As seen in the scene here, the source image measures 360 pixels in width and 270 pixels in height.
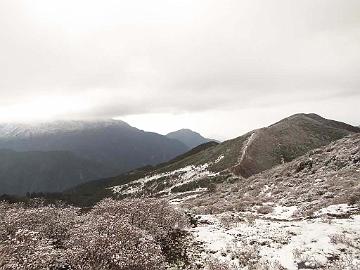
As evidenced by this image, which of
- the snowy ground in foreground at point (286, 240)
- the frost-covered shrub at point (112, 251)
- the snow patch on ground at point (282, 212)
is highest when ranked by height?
the frost-covered shrub at point (112, 251)

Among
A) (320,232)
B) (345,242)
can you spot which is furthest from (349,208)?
(345,242)

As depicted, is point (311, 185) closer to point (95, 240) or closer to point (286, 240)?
point (286, 240)

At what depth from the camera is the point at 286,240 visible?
22.5 m

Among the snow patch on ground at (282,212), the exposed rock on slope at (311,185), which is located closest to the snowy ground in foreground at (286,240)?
the snow patch on ground at (282,212)

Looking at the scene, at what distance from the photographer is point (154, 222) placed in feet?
77.2

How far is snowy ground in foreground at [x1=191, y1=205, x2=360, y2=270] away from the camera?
19.3 meters

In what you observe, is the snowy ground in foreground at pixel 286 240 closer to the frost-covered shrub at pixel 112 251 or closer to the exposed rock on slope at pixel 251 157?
Answer: the frost-covered shrub at pixel 112 251

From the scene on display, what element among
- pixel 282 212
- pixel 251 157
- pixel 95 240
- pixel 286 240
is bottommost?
pixel 282 212

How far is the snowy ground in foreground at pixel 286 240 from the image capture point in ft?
63.4

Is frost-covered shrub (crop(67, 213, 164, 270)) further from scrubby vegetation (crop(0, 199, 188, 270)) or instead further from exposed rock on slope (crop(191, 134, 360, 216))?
exposed rock on slope (crop(191, 134, 360, 216))

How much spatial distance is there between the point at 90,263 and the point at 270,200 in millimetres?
26086

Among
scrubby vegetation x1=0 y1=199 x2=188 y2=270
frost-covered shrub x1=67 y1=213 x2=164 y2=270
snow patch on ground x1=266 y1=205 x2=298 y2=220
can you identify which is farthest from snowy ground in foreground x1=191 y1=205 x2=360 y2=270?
frost-covered shrub x1=67 y1=213 x2=164 y2=270

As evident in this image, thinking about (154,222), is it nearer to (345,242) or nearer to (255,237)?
(255,237)

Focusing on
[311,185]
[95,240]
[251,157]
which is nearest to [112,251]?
[95,240]
